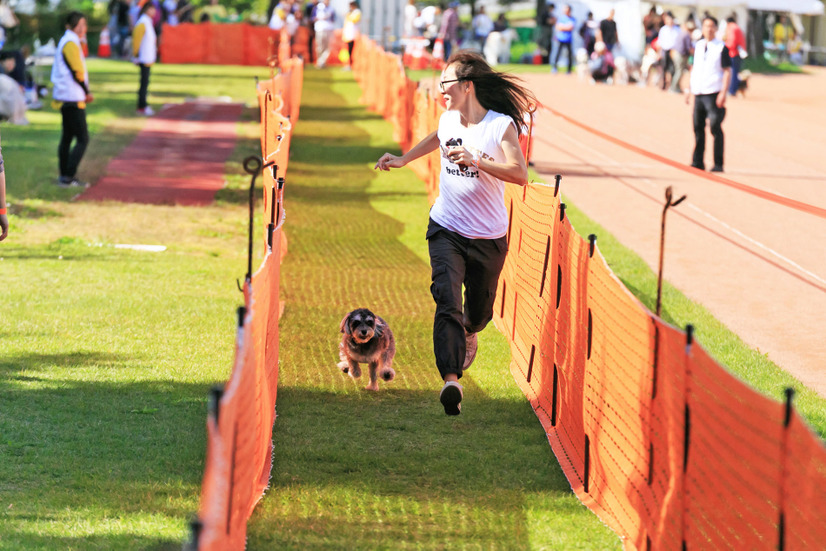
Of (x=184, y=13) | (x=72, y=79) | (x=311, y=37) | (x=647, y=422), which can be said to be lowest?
(x=647, y=422)

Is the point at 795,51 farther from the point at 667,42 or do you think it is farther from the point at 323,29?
the point at 323,29

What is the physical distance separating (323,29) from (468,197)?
1354 inches

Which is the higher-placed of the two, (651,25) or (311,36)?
(651,25)

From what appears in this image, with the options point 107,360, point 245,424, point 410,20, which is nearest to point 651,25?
point 410,20

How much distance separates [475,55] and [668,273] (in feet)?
19.2

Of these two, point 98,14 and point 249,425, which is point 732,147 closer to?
point 249,425

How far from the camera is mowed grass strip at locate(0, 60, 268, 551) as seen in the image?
561 centimetres

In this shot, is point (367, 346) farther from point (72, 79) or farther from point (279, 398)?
point (72, 79)

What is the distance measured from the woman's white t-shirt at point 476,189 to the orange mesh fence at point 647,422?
54cm

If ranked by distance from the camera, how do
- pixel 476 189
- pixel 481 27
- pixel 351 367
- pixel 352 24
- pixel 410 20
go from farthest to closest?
pixel 481 27
pixel 410 20
pixel 352 24
pixel 351 367
pixel 476 189

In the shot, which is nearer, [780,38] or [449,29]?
[449,29]

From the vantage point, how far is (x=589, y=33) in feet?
133

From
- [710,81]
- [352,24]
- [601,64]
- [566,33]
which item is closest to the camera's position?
[710,81]

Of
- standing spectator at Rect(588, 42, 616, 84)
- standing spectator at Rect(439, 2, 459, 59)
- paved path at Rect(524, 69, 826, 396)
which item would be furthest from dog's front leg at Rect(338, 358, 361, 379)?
standing spectator at Rect(439, 2, 459, 59)
